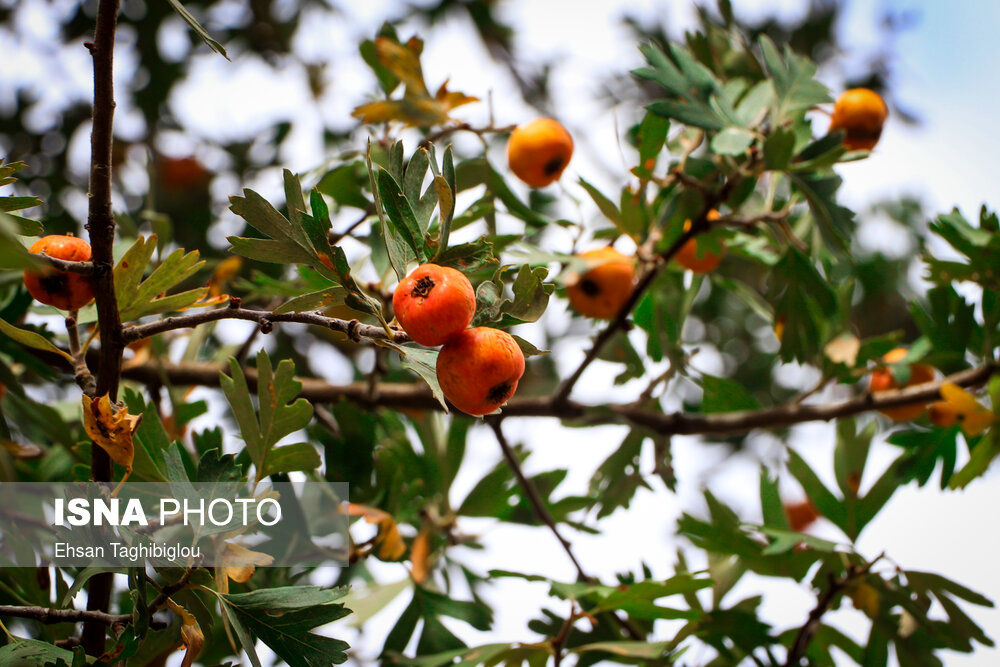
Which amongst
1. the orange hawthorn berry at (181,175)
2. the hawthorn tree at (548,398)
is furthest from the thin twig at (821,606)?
the orange hawthorn berry at (181,175)

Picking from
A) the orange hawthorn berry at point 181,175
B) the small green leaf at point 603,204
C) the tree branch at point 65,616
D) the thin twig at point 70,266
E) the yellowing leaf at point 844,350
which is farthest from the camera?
the orange hawthorn berry at point 181,175

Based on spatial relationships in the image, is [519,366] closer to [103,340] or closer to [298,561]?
[103,340]

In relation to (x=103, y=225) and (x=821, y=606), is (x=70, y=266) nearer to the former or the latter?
(x=103, y=225)

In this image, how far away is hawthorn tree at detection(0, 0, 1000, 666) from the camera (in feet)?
3.13

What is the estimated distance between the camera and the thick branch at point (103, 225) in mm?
838

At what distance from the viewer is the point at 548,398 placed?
5.59 ft

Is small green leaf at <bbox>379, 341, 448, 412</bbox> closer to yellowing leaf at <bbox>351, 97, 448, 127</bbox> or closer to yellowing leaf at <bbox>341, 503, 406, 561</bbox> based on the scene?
yellowing leaf at <bbox>341, 503, 406, 561</bbox>

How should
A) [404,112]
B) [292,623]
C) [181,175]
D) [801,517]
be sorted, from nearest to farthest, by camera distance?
[292,623] → [404,112] → [181,175] → [801,517]

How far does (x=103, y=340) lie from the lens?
0.92 m

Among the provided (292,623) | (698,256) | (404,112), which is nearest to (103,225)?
(292,623)

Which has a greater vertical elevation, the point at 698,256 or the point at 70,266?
the point at 698,256

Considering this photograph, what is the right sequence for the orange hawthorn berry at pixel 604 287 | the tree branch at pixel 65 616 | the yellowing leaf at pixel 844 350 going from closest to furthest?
the tree branch at pixel 65 616, the orange hawthorn berry at pixel 604 287, the yellowing leaf at pixel 844 350

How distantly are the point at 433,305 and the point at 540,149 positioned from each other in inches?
31.3

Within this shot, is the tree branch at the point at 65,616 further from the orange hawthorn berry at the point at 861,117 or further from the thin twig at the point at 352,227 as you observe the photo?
the orange hawthorn berry at the point at 861,117
